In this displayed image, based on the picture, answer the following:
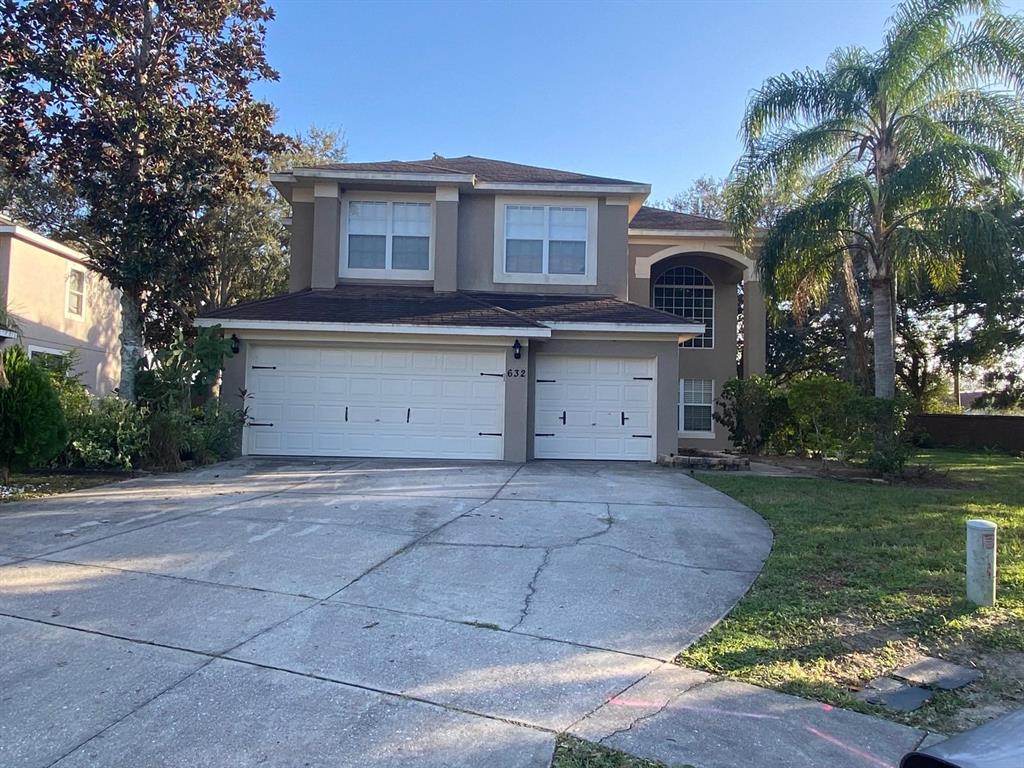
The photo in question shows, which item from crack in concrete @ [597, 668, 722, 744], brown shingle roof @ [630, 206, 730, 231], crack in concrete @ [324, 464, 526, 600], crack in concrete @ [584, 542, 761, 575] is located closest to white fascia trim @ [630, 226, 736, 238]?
brown shingle roof @ [630, 206, 730, 231]

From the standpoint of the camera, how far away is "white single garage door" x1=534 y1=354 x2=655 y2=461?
14.6 meters

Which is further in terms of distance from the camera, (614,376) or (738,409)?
(738,409)

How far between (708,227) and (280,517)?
14565mm

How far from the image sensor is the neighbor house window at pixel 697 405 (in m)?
19.6

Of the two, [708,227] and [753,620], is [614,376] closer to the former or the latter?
[708,227]

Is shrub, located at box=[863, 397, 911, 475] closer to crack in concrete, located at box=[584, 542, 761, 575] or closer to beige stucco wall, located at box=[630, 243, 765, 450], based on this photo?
beige stucco wall, located at box=[630, 243, 765, 450]

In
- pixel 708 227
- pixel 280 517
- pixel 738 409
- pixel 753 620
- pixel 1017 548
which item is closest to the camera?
pixel 753 620

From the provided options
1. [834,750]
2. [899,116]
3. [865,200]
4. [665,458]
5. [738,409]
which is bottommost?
[834,750]

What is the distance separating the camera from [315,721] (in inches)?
143

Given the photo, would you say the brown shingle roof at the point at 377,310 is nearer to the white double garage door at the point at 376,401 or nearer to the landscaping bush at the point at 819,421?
the white double garage door at the point at 376,401

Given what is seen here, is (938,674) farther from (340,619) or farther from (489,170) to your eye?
(489,170)

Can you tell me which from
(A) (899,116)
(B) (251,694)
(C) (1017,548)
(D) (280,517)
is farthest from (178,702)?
(A) (899,116)

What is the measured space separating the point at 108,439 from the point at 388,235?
7.35m

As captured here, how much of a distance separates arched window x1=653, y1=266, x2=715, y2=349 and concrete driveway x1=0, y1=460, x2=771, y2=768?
464 inches
